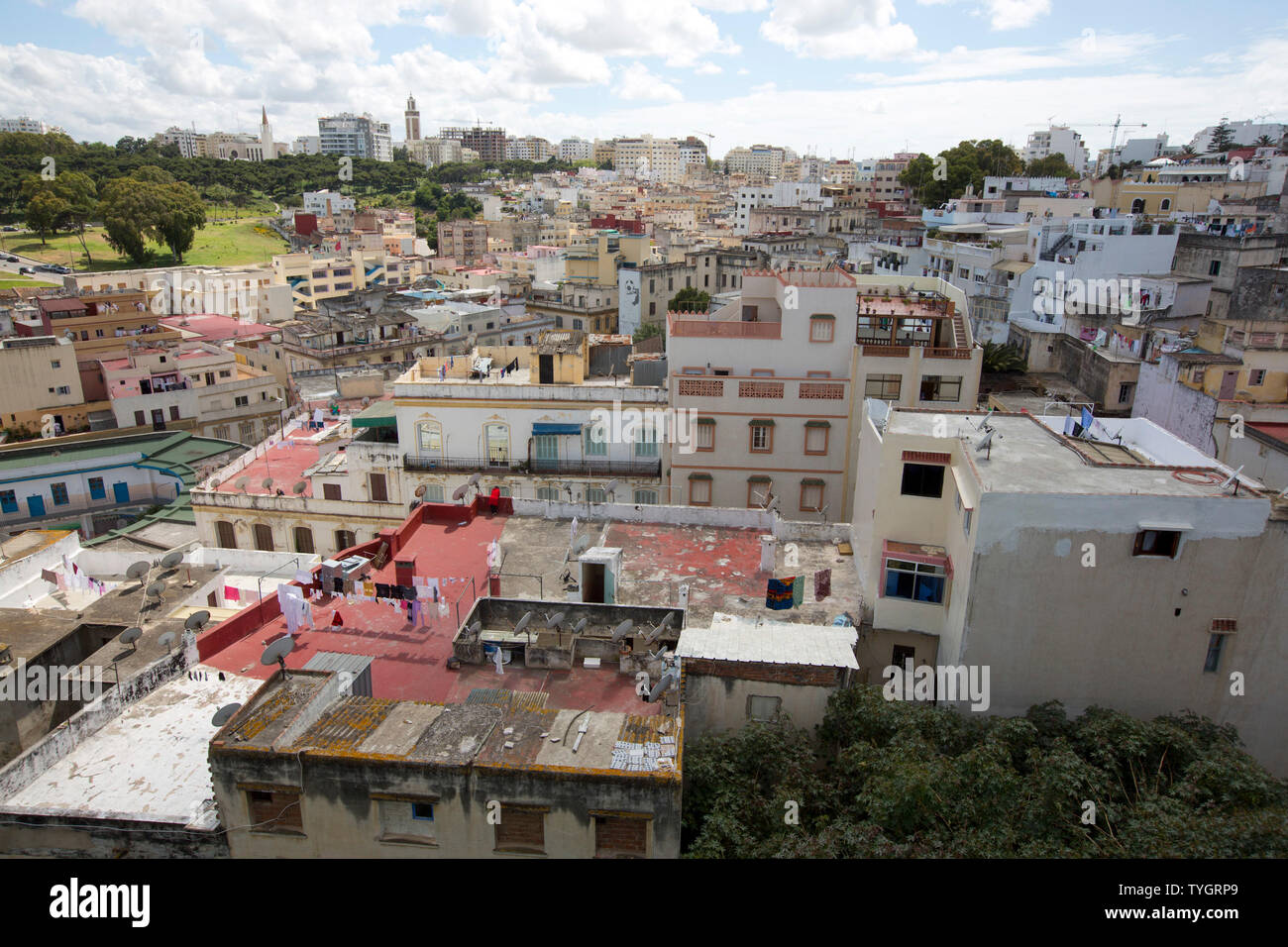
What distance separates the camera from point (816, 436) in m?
31.0

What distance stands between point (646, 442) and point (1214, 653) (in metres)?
20.3

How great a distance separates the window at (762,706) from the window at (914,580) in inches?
146

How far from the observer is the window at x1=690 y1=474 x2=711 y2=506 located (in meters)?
31.5

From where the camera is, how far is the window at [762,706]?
16198mm

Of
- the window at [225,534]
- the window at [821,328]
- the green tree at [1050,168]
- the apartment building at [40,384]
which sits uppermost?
the green tree at [1050,168]

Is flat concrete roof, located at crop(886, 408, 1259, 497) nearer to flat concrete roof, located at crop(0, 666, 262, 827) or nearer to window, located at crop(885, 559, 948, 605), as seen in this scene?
A: window, located at crop(885, 559, 948, 605)

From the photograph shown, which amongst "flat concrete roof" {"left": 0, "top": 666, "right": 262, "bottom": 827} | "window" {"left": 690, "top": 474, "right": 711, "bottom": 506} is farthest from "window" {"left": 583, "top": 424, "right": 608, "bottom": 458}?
"flat concrete roof" {"left": 0, "top": 666, "right": 262, "bottom": 827}

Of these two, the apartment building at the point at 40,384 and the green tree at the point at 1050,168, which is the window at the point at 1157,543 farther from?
the green tree at the point at 1050,168

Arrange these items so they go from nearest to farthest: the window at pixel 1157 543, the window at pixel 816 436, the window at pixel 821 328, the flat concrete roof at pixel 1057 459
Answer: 1. the window at pixel 1157 543
2. the flat concrete roof at pixel 1057 459
3. the window at pixel 821 328
4. the window at pixel 816 436

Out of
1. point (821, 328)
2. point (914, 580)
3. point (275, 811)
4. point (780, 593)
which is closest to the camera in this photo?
point (275, 811)

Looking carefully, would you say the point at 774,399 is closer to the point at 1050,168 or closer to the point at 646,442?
the point at 646,442

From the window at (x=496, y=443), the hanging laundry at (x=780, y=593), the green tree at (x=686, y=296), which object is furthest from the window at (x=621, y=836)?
the green tree at (x=686, y=296)

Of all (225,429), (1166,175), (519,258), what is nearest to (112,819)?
(225,429)

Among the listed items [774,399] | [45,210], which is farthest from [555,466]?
[45,210]
